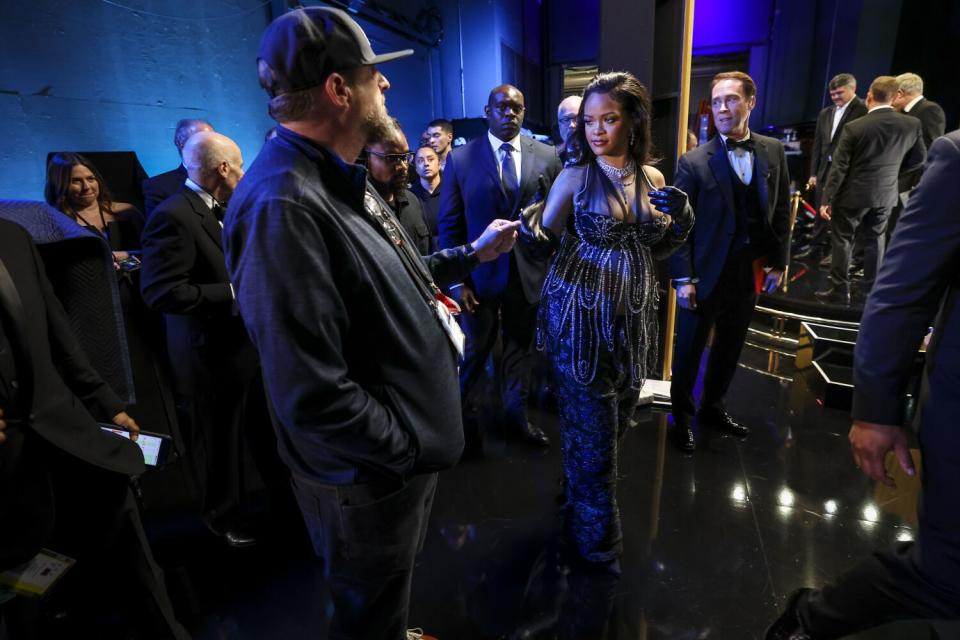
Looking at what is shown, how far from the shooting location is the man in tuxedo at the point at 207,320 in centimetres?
207

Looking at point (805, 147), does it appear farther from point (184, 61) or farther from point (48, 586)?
point (48, 586)

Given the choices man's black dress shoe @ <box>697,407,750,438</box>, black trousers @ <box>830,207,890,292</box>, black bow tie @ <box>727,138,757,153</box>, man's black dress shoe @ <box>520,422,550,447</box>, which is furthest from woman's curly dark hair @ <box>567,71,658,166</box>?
black trousers @ <box>830,207,890,292</box>

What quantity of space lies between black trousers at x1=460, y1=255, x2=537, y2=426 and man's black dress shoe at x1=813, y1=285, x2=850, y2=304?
131 inches

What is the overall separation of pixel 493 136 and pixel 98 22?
3.29m

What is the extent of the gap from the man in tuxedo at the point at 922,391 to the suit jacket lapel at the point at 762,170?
5.37 ft

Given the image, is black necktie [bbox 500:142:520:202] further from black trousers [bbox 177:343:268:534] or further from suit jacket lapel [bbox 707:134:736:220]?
black trousers [bbox 177:343:268:534]

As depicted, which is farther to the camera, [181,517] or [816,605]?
[181,517]

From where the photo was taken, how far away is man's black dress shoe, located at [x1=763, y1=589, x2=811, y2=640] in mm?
1541

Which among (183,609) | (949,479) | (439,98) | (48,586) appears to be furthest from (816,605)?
(439,98)

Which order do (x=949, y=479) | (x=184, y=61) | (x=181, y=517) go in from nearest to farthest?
1. (x=949, y=479)
2. (x=181, y=517)
3. (x=184, y=61)

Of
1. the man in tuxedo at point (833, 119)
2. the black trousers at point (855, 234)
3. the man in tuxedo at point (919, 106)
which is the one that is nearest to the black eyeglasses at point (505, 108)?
the black trousers at point (855, 234)

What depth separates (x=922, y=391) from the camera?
51.1 inches

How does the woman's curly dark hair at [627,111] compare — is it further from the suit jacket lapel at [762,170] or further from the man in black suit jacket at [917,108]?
the man in black suit jacket at [917,108]

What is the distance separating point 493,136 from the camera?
2980 millimetres
